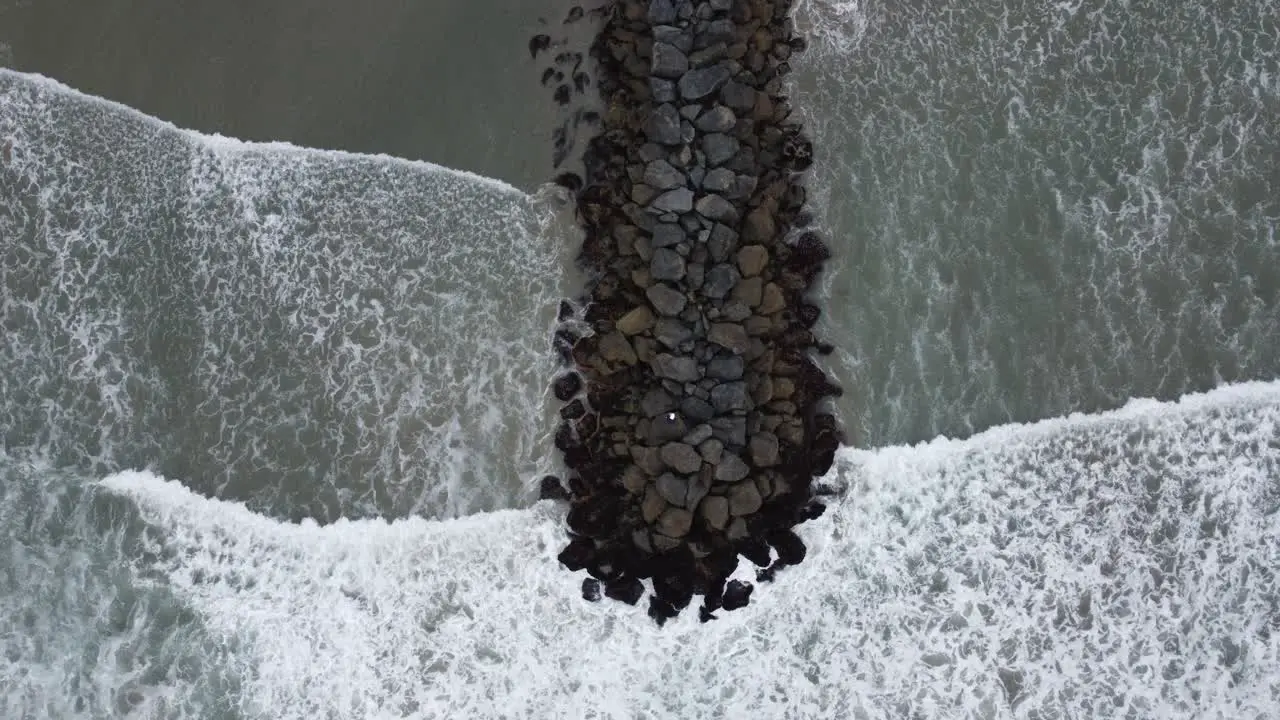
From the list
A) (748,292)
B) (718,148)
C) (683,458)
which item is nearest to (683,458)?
(683,458)

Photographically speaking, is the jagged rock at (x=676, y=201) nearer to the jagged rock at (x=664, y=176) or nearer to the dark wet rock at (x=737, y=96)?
the jagged rock at (x=664, y=176)

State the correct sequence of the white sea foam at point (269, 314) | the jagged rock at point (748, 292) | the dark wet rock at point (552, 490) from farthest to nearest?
1. the white sea foam at point (269, 314)
2. the dark wet rock at point (552, 490)
3. the jagged rock at point (748, 292)

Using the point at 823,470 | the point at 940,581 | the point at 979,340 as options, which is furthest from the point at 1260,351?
the point at 823,470

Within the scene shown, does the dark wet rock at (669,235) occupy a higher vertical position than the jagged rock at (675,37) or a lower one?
lower

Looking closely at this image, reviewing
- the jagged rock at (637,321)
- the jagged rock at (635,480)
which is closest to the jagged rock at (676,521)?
the jagged rock at (635,480)

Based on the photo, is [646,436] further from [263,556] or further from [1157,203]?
[1157,203]

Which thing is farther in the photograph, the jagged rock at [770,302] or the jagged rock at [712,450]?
the jagged rock at [770,302]
